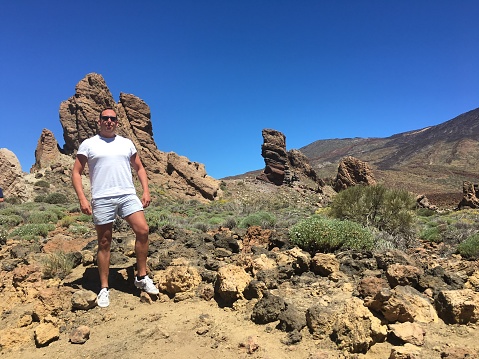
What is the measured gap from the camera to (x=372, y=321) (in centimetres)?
288

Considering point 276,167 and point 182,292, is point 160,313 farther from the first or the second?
point 276,167

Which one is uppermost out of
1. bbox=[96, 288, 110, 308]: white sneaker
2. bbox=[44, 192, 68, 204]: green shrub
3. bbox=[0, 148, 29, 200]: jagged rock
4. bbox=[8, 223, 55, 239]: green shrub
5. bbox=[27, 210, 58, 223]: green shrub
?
bbox=[0, 148, 29, 200]: jagged rock

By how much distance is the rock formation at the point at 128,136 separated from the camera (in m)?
35.8

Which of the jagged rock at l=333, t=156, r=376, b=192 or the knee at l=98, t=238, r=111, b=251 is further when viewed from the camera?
the jagged rock at l=333, t=156, r=376, b=192

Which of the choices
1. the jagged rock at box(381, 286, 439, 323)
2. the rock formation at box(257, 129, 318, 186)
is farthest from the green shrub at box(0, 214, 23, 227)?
the rock formation at box(257, 129, 318, 186)

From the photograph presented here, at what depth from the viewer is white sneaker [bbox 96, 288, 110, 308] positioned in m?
3.91

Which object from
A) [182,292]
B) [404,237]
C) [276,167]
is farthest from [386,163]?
[182,292]

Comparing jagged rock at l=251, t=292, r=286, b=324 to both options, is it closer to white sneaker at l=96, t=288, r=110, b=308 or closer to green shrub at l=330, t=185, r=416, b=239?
white sneaker at l=96, t=288, r=110, b=308

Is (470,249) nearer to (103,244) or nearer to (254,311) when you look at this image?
(254,311)

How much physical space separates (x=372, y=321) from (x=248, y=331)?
1.09m

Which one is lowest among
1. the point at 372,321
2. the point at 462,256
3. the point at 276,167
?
the point at 462,256

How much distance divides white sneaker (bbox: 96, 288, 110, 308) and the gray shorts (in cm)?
80

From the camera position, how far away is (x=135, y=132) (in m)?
39.0

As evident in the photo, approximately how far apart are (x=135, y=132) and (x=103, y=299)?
37048 millimetres
